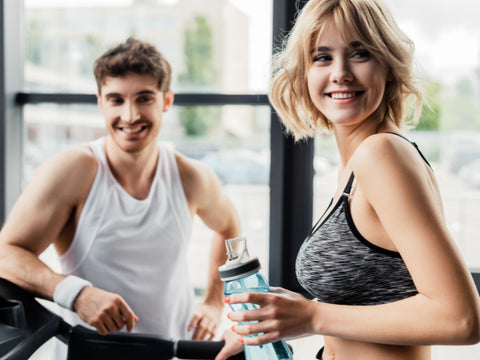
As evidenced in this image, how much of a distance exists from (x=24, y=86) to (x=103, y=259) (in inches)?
34.6

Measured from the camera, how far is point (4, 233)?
1.37m

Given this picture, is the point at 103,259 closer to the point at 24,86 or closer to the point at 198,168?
the point at 198,168

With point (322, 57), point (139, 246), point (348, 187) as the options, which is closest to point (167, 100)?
point (139, 246)

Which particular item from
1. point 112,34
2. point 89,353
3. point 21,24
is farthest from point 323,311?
point 21,24

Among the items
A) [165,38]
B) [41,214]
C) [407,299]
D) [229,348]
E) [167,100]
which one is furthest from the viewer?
[165,38]

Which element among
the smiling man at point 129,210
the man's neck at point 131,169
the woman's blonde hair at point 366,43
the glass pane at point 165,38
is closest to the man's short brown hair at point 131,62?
the smiling man at point 129,210

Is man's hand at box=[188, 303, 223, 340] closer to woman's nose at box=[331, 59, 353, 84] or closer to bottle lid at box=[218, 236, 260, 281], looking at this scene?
bottle lid at box=[218, 236, 260, 281]

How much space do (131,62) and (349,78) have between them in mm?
818

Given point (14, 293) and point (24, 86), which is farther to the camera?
point (24, 86)

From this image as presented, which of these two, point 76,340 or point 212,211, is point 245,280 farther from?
point 212,211

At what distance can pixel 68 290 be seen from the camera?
3.79 ft

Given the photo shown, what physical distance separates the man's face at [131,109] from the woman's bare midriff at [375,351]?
856 mm

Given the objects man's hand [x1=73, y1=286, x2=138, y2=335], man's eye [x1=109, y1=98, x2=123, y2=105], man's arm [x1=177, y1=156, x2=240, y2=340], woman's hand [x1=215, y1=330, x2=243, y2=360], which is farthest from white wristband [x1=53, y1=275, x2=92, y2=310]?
man's eye [x1=109, y1=98, x2=123, y2=105]

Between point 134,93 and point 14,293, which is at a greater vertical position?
point 134,93
